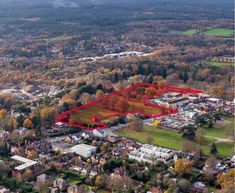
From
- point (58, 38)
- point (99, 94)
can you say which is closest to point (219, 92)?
point (99, 94)

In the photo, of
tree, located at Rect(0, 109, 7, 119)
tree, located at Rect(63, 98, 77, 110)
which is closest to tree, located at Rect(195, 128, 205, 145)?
tree, located at Rect(63, 98, 77, 110)

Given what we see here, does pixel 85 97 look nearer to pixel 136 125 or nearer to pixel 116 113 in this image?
pixel 136 125

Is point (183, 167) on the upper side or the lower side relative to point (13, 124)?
lower

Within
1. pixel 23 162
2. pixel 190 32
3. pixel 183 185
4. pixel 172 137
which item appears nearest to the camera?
pixel 183 185

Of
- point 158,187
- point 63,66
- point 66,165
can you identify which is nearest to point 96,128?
point 66,165

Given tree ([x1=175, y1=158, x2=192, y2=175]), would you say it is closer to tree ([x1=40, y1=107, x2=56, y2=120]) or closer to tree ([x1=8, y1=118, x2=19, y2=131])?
tree ([x1=40, y1=107, x2=56, y2=120])

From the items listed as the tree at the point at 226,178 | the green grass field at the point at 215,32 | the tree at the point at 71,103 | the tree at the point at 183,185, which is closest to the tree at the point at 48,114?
the tree at the point at 71,103

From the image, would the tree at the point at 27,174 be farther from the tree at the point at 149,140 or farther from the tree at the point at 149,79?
the tree at the point at 149,79
